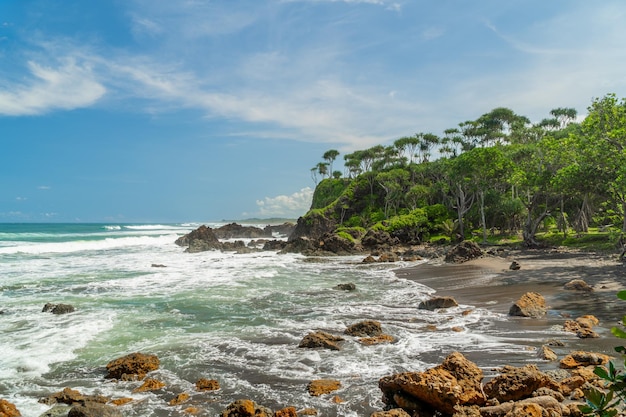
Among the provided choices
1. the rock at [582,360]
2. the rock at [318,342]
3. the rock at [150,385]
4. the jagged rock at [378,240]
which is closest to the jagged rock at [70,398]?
the rock at [150,385]

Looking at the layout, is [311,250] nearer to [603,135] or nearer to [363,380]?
[603,135]

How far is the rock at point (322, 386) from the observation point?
8.23 meters

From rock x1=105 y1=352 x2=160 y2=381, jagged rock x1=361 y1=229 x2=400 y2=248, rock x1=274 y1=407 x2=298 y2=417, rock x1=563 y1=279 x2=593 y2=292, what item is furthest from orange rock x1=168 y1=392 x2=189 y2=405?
jagged rock x1=361 y1=229 x2=400 y2=248

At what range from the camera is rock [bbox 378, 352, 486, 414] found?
22.7ft

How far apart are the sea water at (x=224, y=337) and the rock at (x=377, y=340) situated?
0.70 feet

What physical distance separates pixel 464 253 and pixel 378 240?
616 inches

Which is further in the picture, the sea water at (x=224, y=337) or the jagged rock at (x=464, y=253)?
the jagged rock at (x=464, y=253)

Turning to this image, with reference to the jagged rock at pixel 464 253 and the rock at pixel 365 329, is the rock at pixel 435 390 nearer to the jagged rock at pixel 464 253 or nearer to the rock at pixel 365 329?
the rock at pixel 365 329

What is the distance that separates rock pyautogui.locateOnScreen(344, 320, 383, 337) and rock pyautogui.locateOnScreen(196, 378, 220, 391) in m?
4.61

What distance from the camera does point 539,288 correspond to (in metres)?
18.3

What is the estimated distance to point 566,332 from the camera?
1109 centimetres

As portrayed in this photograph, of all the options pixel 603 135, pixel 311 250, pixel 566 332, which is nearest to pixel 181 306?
pixel 566 332

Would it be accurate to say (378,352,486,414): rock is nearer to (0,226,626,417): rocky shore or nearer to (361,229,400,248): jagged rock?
(0,226,626,417): rocky shore

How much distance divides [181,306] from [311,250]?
26644 mm
